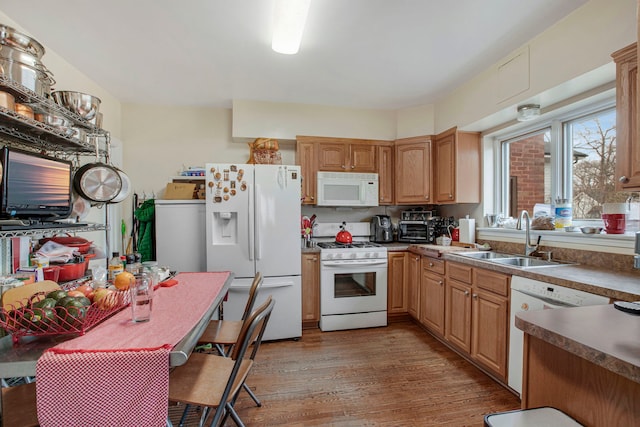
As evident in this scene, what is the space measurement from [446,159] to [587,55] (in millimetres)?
1468

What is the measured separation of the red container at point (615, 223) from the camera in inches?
72.7

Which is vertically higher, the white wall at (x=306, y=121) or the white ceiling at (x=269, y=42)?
the white ceiling at (x=269, y=42)

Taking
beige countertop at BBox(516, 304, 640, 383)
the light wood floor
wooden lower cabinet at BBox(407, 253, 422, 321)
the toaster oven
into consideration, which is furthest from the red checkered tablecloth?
the toaster oven

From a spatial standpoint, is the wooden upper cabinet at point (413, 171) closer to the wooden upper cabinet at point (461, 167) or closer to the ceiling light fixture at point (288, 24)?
the wooden upper cabinet at point (461, 167)

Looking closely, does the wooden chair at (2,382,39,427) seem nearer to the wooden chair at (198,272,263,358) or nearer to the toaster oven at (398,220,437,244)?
the wooden chair at (198,272,263,358)

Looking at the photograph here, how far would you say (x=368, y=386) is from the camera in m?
2.06

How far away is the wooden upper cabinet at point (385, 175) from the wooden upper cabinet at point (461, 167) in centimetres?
61

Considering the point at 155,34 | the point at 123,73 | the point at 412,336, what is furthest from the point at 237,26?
the point at 412,336

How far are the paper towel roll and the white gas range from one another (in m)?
0.84

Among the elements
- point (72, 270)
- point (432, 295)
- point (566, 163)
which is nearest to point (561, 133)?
point (566, 163)

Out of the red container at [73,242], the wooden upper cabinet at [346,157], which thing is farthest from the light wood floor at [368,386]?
the wooden upper cabinet at [346,157]

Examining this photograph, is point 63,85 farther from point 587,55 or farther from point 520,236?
point 520,236

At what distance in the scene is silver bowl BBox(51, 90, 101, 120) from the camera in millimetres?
1758

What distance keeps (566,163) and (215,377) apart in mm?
2973
